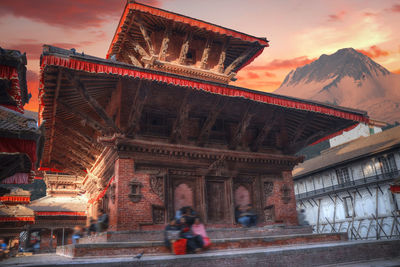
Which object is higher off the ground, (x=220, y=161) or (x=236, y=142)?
(x=236, y=142)

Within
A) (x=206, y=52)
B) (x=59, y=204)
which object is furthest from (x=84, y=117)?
(x=59, y=204)

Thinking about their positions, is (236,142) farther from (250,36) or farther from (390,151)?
(390,151)

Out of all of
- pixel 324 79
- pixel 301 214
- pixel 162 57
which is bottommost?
pixel 301 214

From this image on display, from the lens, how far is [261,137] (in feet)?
42.5

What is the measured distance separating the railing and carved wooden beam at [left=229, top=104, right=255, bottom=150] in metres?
26.1

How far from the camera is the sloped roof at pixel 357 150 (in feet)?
108

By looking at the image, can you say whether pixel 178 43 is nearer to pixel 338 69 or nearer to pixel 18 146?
pixel 18 146

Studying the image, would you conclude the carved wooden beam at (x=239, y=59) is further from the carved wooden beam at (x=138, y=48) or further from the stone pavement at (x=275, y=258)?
the stone pavement at (x=275, y=258)

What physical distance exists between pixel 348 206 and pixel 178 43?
31871 millimetres

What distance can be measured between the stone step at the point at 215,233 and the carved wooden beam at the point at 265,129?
3430mm

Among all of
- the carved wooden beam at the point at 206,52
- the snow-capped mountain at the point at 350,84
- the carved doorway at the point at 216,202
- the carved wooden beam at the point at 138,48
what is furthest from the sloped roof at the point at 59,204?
the snow-capped mountain at the point at 350,84

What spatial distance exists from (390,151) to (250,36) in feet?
83.4

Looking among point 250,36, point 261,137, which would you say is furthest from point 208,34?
point 261,137

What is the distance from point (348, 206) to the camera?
3628 cm
